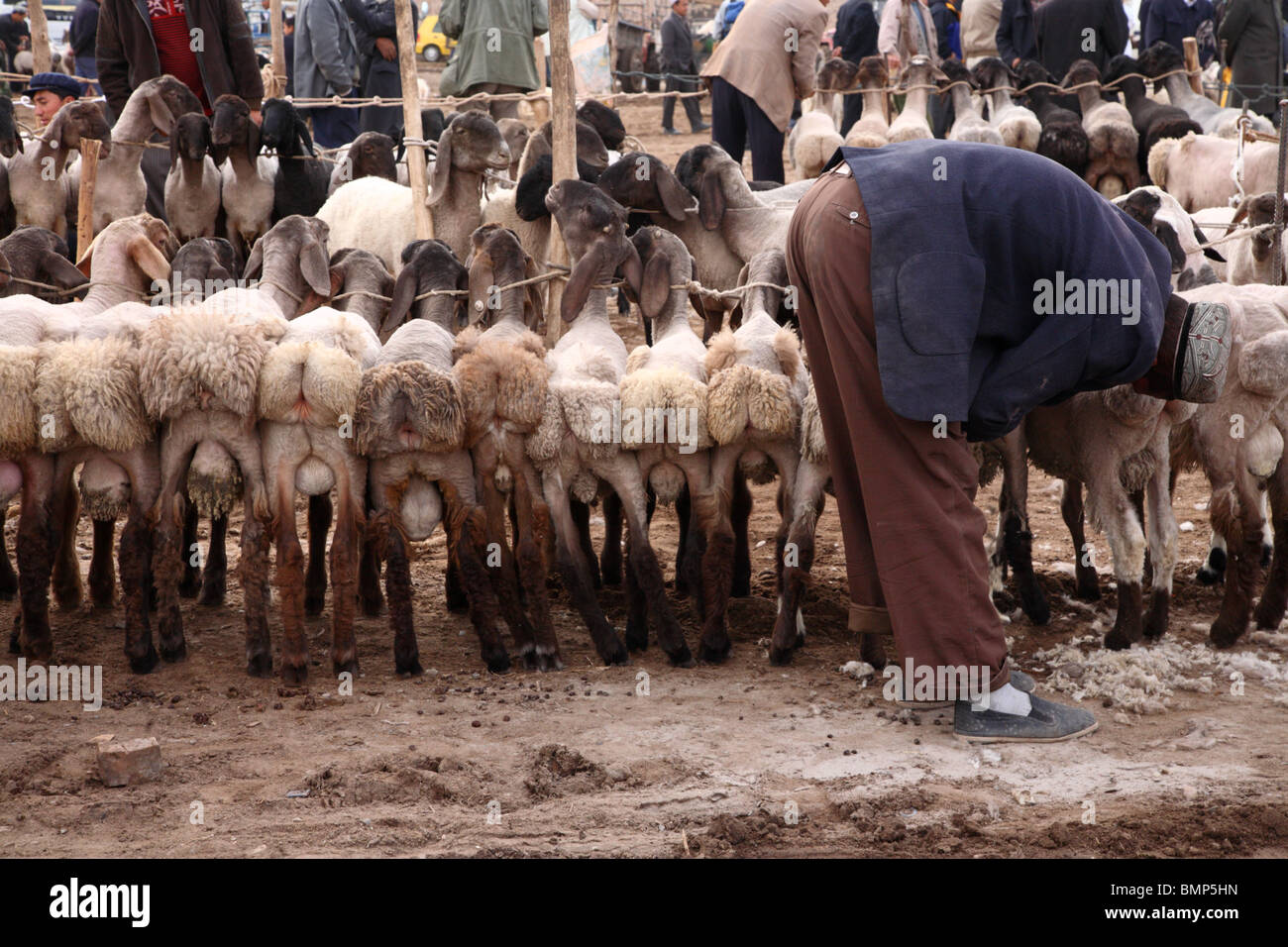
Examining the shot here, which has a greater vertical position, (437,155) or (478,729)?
(437,155)

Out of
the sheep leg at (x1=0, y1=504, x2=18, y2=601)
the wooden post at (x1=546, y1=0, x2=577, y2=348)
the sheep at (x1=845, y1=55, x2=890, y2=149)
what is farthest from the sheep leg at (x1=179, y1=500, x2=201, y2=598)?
the sheep at (x1=845, y1=55, x2=890, y2=149)

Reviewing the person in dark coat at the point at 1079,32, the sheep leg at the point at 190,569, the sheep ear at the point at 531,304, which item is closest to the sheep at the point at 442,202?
the sheep ear at the point at 531,304

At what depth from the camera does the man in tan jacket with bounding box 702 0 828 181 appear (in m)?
9.42

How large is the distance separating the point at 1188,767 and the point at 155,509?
3.75 meters

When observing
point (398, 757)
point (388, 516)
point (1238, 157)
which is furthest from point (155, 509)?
point (1238, 157)

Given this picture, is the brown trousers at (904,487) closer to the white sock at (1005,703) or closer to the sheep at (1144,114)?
the white sock at (1005,703)

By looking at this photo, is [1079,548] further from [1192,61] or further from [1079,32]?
[1192,61]

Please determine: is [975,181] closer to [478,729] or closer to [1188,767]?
[1188,767]

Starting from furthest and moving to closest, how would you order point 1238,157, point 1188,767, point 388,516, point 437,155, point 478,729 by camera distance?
point 1238,157, point 437,155, point 388,516, point 478,729, point 1188,767

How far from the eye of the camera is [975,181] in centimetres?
405

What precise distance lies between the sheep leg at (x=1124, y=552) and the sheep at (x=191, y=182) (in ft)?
17.6

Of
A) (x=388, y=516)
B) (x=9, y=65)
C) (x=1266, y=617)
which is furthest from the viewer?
(x=9, y=65)

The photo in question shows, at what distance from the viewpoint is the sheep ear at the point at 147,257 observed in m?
5.98

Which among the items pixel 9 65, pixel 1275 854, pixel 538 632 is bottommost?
pixel 1275 854
